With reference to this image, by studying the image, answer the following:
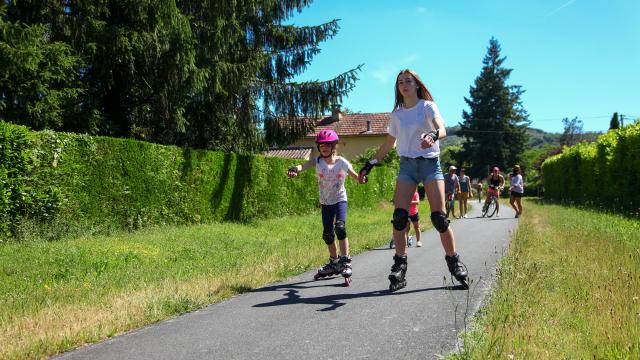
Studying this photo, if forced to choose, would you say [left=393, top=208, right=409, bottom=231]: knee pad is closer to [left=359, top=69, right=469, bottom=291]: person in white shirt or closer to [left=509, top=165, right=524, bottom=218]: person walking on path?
[left=359, top=69, right=469, bottom=291]: person in white shirt

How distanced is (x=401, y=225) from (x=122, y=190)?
25.8 ft

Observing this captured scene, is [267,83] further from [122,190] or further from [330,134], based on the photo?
[330,134]

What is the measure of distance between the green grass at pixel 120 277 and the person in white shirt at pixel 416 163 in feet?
6.23

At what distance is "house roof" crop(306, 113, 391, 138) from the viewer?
5762 cm

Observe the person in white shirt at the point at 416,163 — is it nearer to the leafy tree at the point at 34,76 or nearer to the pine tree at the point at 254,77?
the leafy tree at the point at 34,76

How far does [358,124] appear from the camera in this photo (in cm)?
5919

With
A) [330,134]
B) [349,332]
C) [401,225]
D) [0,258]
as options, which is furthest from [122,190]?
[349,332]

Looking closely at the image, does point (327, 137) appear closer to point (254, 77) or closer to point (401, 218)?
point (401, 218)

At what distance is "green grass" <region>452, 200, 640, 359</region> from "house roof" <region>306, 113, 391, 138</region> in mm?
50360

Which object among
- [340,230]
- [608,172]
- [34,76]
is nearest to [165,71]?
[34,76]

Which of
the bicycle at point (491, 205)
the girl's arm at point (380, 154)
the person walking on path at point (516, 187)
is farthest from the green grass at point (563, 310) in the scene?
the bicycle at point (491, 205)

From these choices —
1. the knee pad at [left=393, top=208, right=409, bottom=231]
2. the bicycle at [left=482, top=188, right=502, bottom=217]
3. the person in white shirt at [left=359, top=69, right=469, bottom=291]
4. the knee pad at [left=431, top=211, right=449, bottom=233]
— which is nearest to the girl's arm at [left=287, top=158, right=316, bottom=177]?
the person in white shirt at [left=359, top=69, right=469, bottom=291]

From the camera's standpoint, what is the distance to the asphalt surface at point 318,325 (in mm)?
3664

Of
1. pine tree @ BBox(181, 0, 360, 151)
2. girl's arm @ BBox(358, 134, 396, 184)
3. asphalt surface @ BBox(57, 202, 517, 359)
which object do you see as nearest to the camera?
asphalt surface @ BBox(57, 202, 517, 359)
